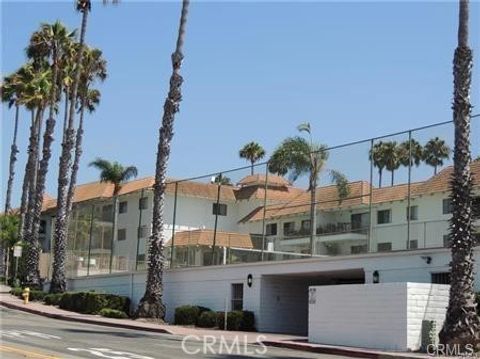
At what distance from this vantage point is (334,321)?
2453cm

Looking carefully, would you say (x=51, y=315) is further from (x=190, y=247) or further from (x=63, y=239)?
(x=63, y=239)

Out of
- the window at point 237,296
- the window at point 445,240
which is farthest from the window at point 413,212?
the window at point 237,296

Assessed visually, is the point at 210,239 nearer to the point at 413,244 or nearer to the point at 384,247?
the point at 384,247

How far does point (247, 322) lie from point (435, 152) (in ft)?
37.3

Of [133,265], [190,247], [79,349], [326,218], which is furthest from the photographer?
[133,265]

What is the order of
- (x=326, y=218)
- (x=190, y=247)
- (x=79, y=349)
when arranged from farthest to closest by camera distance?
(x=190, y=247), (x=326, y=218), (x=79, y=349)

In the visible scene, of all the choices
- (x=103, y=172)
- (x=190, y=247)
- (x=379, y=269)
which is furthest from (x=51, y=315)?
(x=103, y=172)

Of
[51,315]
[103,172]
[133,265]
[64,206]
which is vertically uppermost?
[103,172]

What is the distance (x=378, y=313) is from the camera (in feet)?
75.0

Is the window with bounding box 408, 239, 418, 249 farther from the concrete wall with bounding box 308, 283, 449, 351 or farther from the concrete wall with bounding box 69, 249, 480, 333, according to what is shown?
the concrete wall with bounding box 308, 283, 449, 351

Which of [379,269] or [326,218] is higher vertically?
[326,218]

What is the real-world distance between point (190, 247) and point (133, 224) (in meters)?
21.2

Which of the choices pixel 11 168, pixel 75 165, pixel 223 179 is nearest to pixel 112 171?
pixel 11 168

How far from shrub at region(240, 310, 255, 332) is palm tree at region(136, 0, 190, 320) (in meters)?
4.61
